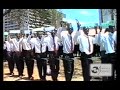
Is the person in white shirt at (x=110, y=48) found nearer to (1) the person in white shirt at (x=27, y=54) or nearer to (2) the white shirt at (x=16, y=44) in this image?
(1) the person in white shirt at (x=27, y=54)

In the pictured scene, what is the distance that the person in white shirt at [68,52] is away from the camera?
20.5ft

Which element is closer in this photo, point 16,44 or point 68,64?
point 68,64

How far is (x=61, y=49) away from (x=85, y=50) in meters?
0.49

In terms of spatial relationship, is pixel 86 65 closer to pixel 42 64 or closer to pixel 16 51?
pixel 42 64

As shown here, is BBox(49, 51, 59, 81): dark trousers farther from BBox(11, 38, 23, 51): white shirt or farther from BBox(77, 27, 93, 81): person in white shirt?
BBox(11, 38, 23, 51): white shirt

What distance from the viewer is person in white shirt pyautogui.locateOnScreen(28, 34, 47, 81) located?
6.28 meters

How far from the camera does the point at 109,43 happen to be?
20.5ft

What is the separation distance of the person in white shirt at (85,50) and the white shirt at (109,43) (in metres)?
0.31

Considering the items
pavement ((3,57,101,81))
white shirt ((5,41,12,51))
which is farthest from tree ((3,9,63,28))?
pavement ((3,57,101,81))

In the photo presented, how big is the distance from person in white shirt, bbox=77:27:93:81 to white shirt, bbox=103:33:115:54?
0.31 metres

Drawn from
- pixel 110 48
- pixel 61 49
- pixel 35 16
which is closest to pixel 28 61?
pixel 61 49
